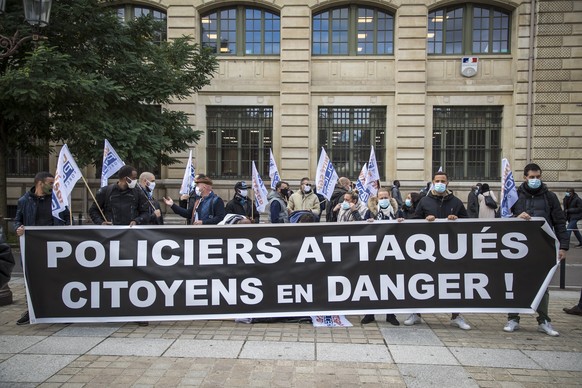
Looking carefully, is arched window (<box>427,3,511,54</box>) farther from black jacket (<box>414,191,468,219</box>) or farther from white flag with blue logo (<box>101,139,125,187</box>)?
white flag with blue logo (<box>101,139,125,187</box>)

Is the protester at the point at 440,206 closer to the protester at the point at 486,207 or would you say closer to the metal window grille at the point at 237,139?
the protester at the point at 486,207

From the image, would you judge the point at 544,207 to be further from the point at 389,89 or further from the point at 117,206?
the point at 389,89

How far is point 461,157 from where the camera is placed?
1848 centimetres

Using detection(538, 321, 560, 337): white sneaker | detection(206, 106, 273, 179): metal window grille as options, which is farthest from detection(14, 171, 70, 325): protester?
detection(206, 106, 273, 179): metal window grille

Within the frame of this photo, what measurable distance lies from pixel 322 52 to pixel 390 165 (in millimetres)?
5309

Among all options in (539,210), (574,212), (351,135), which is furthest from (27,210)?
(574,212)

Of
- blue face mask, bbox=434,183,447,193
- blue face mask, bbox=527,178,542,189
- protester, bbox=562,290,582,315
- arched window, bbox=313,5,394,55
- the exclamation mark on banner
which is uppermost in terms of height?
arched window, bbox=313,5,394,55

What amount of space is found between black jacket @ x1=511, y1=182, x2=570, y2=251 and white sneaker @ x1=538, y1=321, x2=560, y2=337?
1.09 m

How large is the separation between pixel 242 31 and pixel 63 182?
45.6 ft

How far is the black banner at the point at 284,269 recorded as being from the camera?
5.74m

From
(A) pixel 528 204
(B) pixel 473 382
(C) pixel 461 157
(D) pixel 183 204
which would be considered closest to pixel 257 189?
(D) pixel 183 204

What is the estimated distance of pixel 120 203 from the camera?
6504 mm

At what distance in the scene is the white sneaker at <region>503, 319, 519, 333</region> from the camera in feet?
19.1

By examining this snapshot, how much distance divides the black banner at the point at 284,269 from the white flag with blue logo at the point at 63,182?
0.69m
